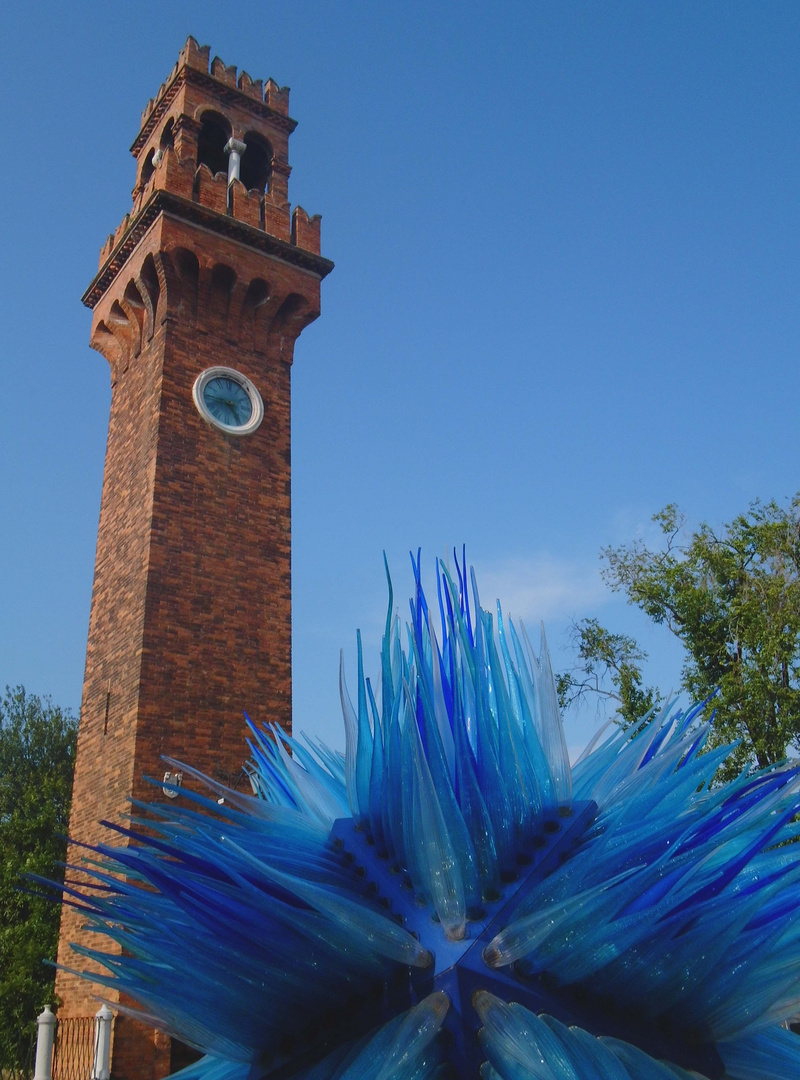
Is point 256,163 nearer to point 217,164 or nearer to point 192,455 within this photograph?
point 217,164

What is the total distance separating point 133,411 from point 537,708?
1276 cm

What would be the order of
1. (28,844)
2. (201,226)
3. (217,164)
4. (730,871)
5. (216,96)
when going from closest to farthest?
(730,871)
(201,226)
(216,96)
(217,164)
(28,844)

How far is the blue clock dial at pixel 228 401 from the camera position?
13.9 m

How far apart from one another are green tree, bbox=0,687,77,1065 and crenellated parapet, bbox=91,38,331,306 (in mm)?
9862

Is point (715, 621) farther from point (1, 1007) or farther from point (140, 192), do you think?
point (1, 1007)

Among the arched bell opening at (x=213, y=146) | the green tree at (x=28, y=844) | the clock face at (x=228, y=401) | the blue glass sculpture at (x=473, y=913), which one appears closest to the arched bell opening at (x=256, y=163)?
the arched bell opening at (x=213, y=146)

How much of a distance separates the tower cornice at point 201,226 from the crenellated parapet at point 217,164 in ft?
0.05

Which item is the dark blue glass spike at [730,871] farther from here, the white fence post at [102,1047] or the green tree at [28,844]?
the green tree at [28,844]

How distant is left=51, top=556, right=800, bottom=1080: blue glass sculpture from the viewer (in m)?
2.01

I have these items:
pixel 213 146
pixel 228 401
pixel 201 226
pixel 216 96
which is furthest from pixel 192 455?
Answer: pixel 216 96

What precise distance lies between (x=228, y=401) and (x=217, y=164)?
4856mm

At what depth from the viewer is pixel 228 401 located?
46.1 feet

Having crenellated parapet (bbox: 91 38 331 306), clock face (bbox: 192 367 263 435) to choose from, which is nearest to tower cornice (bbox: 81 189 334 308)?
crenellated parapet (bbox: 91 38 331 306)

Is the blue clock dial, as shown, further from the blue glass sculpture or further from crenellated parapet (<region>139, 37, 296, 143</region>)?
the blue glass sculpture
